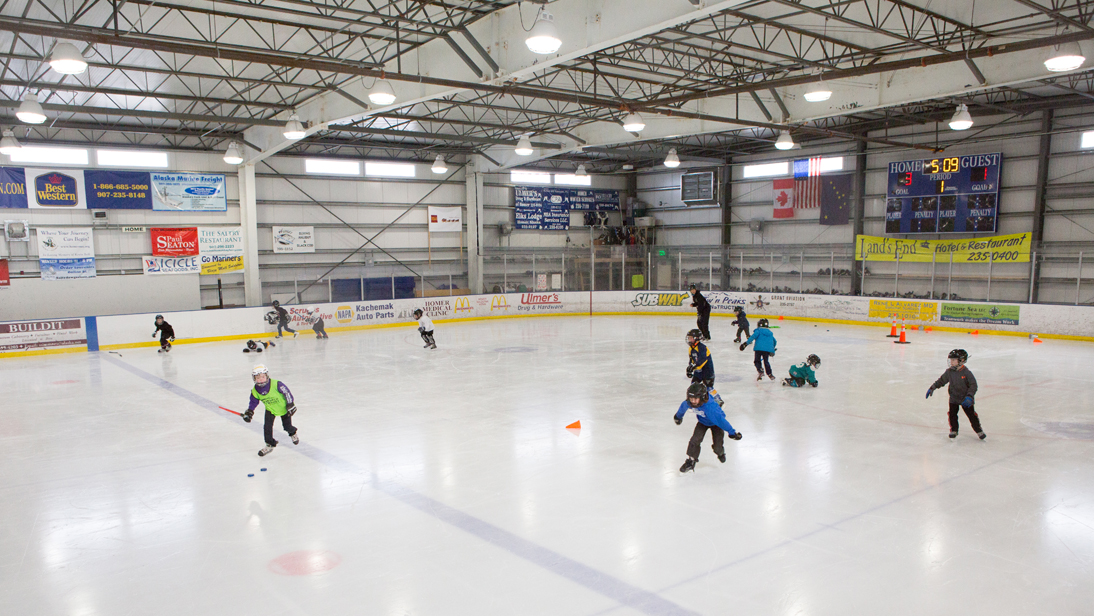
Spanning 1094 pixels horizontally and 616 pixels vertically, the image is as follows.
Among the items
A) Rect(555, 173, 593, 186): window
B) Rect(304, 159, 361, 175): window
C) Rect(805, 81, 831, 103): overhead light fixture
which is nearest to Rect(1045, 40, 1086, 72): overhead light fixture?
Rect(805, 81, 831, 103): overhead light fixture

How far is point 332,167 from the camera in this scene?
1120 inches

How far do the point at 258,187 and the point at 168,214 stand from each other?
11.6 feet

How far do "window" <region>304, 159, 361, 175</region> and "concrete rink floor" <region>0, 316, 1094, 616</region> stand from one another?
16.1 m

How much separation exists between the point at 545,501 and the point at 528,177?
28.2 metres

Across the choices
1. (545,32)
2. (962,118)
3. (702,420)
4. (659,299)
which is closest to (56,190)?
(545,32)

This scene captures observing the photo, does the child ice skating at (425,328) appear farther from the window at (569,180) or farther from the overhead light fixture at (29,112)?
the window at (569,180)

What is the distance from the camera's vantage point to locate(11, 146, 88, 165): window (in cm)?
2209

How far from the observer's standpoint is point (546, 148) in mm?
27531

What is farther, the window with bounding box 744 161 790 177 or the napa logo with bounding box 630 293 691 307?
the window with bounding box 744 161 790 177

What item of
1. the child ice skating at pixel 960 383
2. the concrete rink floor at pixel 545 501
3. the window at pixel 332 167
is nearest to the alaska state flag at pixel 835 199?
the concrete rink floor at pixel 545 501

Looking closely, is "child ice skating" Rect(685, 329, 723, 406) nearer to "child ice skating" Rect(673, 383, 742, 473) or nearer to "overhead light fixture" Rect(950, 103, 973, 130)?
"child ice skating" Rect(673, 383, 742, 473)

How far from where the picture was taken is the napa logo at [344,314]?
23.8 metres

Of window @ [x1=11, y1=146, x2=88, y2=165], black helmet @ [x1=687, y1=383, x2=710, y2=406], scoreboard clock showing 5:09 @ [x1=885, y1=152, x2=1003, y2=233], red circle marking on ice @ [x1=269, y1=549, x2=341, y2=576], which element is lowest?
red circle marking on ice @ [x1=269, y1=549, x2=341, y2=576]

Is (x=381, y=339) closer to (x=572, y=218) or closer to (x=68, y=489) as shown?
(x=68, y=489)
